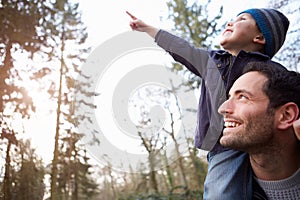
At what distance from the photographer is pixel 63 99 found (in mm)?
5219

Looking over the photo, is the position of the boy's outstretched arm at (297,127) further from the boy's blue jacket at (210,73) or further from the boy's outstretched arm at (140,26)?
the boy's outstretched arm at (140,26)

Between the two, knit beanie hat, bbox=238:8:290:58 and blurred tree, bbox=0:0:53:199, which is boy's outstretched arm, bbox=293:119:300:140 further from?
blurred tree, bbox=0:0:53:199

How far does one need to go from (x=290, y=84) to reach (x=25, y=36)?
4.46 metres

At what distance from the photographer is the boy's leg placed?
87cm

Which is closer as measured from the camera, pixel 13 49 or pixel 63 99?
pixel 13 49

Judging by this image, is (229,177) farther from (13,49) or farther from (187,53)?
(13,49)

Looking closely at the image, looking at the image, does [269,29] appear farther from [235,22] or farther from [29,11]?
[29,11]

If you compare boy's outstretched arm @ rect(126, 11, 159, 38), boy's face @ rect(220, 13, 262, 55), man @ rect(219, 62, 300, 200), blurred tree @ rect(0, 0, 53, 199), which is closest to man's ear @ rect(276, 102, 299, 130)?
man @ rect(219, 62, 300, 200)

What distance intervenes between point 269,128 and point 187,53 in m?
0.43

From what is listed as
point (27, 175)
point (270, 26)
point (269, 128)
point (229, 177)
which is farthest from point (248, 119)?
point (27, 175)

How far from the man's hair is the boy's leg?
0.65 ft

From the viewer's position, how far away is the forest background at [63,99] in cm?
411

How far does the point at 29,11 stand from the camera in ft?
15.5

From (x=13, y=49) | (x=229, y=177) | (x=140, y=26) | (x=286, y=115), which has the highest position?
(x=13, y=49)
